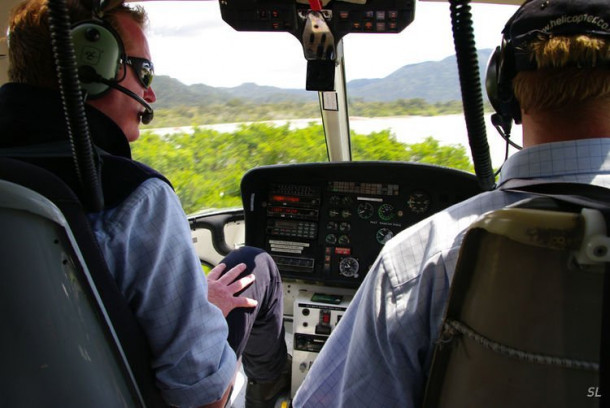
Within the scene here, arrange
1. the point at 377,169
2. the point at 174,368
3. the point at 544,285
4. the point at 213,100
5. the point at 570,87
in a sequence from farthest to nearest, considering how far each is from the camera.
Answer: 1. the point at 213,100
2. the point at 377,169
3. the point at 174,368
4. the point at 570,87
5. the point at 544,285

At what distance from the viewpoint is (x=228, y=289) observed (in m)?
1.59

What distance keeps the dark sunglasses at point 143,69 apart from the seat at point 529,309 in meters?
0.90

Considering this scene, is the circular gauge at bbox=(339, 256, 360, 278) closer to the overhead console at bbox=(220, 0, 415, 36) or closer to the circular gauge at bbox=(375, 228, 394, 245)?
the circular gauge at bbox=(375, 228, 394, 245)

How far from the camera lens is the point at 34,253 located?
2.73ft

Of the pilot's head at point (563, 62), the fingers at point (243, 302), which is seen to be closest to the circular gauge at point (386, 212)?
the fingers at point (243, 302)

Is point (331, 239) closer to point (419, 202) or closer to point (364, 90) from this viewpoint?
point (419, 202)

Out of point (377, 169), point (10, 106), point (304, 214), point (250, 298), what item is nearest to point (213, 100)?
point (304, 214)

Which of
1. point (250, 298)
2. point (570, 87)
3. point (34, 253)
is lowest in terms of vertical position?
point (250, 298)

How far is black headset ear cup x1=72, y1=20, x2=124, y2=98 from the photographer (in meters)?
1.10

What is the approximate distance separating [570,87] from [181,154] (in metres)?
2.28

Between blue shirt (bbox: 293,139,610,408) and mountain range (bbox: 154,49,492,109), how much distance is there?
1.68m

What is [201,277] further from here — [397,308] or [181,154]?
[181,154]

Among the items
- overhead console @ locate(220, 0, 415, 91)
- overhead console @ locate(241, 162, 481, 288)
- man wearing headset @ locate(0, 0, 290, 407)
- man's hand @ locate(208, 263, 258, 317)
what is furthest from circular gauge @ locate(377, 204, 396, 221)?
man wearing headset @ locate(0, 0, 290, 407)

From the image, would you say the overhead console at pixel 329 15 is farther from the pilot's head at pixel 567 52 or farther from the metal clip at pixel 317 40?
the pilot's head at pixel 567 52
